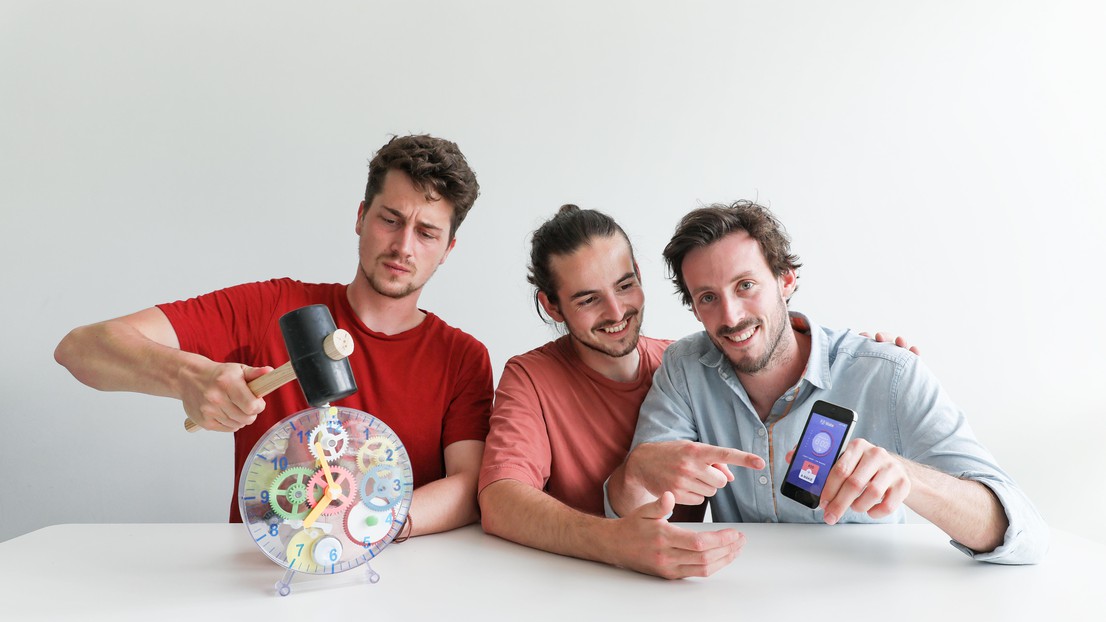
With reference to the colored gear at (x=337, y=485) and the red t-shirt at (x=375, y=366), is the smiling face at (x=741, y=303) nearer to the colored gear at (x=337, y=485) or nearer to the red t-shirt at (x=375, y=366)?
the red t-shirt at (x=375, y=366)

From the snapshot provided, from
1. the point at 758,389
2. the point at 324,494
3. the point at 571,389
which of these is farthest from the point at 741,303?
the point at 324,494

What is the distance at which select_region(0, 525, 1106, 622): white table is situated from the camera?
1137 mm

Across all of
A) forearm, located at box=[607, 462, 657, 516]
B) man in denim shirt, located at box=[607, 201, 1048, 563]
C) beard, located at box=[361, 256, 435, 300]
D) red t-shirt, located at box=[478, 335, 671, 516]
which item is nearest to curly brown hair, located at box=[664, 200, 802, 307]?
man in denim shirt, located at box=[607, 201, 1048, 563]

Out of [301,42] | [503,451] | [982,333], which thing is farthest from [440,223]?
[982,333]

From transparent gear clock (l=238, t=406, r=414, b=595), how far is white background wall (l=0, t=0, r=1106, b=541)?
1440 mm

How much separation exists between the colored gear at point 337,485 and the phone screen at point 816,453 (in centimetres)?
75

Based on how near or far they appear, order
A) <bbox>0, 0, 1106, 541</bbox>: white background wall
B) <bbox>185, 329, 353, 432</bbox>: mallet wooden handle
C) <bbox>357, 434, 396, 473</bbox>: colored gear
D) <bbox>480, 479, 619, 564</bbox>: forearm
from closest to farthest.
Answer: <bbox>185, 329, 353, 432</bbox>: mallet wooden handle, <bbox>357, 434, 396, 473</bbox>: colored gear, <bbox>480, 479, 619, 564</bbox>: forearm, <bbox>0, 0, 1106, 541</bbox>: white background wall

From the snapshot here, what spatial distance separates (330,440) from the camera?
1.21m

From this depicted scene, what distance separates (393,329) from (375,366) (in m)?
0.13

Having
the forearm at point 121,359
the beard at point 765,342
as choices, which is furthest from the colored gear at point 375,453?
the beard at point 765,342

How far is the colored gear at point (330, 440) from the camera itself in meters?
1.21

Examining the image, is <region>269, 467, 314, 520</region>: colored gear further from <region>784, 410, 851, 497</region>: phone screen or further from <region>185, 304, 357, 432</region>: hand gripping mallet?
<region>784, 410, 851, 497</region>: phone screen

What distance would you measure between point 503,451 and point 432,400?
34cm

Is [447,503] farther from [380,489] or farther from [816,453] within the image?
[816,453]
